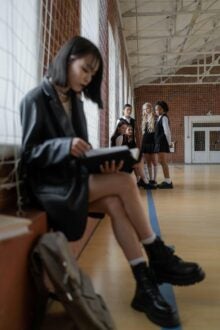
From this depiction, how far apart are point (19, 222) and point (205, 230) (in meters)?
2.04

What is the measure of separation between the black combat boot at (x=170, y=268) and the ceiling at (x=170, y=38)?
7.08 metres

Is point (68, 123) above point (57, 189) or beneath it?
above

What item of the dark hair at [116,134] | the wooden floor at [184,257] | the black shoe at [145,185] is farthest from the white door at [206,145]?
the wooden floor at [184,257]

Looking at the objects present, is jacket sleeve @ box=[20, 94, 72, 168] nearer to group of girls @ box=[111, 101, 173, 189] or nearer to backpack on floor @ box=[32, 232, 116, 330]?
backpack on floor @ box=[32, 232, 116, 330]

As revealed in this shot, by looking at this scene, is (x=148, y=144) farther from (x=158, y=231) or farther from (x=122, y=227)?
(x=122, y=227)

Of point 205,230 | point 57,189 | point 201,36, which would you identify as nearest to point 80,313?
point 57,189

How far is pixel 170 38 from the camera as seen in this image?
10492 mm

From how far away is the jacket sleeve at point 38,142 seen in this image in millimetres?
1387

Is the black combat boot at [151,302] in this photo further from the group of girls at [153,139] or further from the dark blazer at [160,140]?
the dark blazer at [160,140]

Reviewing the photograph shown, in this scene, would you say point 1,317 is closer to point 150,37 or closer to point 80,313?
point 80,313

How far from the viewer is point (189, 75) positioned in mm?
14328

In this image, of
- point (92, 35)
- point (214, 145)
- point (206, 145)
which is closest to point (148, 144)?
point (92, 35)

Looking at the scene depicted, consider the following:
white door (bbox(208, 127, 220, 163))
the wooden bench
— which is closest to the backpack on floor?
the wooden bench

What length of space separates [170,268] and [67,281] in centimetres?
50
